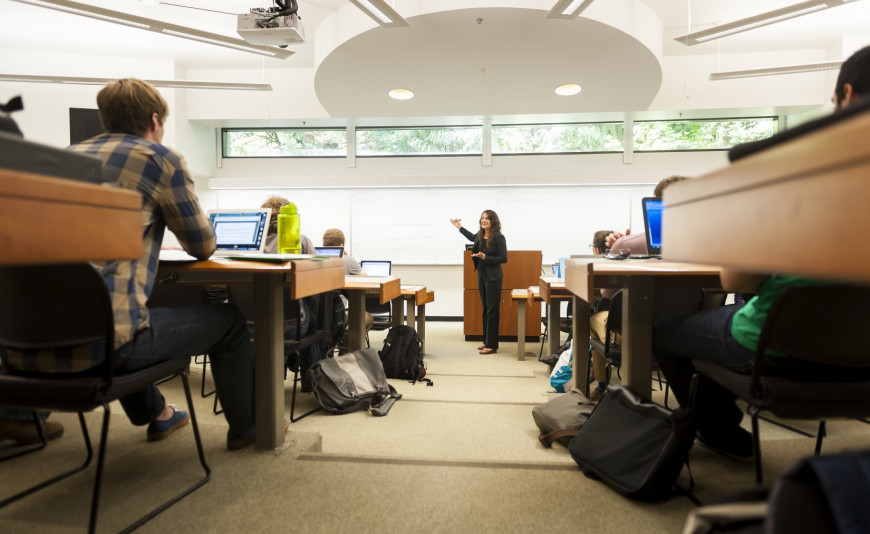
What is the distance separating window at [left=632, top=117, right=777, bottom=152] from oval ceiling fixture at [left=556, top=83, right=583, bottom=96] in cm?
219

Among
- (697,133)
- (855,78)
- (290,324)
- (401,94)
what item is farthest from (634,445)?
(697,133)

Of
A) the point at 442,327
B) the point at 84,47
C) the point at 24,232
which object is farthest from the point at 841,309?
the point at 84,47

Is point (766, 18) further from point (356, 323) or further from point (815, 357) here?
point (356, 323)

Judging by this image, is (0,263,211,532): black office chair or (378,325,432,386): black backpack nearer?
(0,263,211,532): black office chair

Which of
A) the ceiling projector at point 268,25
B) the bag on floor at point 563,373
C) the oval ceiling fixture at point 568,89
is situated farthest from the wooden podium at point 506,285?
the ceiling projector at point 268,25

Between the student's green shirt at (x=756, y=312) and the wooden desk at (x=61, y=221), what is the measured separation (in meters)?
1.33

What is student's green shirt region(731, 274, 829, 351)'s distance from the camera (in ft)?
3.87

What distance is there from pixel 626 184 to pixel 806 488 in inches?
275

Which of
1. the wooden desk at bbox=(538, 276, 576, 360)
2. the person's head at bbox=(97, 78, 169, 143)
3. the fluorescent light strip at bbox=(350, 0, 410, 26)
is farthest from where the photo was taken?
the fluorescent light strip at bbox=(350, 0, 410, 26)

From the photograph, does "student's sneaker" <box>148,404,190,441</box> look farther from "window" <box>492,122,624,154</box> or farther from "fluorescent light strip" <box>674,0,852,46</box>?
"window" <box>492,122,624,154</box>

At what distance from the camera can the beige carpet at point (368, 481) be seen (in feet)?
4.39

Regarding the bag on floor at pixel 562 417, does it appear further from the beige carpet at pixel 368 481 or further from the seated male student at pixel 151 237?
the seated male student at pixel 151 237

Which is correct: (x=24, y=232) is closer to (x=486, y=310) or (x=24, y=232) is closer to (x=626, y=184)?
(x=486, y=310)

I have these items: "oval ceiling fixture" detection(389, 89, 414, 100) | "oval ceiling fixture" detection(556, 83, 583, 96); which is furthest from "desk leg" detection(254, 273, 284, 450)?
"oval ceiling fixture" detection(556, 83, 583, 96)
